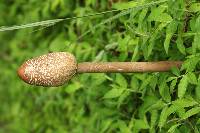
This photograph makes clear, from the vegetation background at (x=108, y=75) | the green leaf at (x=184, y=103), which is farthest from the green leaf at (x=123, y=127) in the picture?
the green leaf at (x=184, y=103)

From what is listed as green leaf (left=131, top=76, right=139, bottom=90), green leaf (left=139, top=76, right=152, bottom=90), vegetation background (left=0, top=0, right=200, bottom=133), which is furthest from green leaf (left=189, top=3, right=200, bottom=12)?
green leaf (left=131, top=76, right=139, bottom=90)

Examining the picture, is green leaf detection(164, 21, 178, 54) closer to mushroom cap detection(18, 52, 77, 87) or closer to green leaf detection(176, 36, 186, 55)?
green leaf detection(176, 36, 186, 55)

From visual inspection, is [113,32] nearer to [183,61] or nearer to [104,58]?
[104,58]

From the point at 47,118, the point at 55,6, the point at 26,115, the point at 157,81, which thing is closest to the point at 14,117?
the point at 26,115

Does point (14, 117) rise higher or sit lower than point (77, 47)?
lower

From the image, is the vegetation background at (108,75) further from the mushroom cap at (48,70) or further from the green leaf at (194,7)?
the mushroom cap at (48,70)

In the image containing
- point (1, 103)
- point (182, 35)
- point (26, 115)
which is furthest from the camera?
point (1, 103)

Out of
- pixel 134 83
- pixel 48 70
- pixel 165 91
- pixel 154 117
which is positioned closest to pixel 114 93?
pixel 134 83
